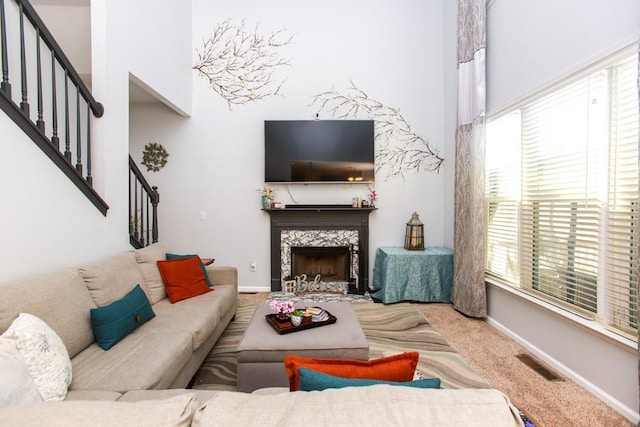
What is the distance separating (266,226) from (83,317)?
2668 mm

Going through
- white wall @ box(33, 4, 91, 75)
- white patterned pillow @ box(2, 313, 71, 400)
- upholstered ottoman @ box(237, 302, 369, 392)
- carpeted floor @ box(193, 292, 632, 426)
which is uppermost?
white wall @ box(33, 4, 91, 75)

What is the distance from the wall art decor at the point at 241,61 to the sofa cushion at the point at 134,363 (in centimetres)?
334

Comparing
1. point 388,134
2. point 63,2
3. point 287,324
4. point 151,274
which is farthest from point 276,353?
point 63,2

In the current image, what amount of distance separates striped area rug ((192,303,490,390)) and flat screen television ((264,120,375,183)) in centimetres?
176

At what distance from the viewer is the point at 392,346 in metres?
2.60

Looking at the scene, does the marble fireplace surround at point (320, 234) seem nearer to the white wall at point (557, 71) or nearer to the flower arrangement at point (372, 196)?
the flower arrangement at point (372, 196)

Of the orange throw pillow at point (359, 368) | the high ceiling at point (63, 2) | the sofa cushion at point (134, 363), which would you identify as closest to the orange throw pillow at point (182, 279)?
the sofa cushion at point (134, 363)

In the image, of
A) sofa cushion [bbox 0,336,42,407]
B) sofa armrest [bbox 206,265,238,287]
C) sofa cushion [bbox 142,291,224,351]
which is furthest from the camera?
sofa armrest [bbox 206,265,238,287]

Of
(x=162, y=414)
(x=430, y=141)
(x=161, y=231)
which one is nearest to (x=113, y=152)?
(x=161, y=231)

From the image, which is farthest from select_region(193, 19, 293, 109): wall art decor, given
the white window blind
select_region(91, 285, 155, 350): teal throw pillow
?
the white window blind

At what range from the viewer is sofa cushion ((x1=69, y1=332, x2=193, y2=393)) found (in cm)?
138

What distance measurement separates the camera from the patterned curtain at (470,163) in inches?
125

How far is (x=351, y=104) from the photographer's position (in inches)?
166

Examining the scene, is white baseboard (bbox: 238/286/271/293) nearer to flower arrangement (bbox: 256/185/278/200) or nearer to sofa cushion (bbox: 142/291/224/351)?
flower arrangement (bbox: 256/185/278/200)
